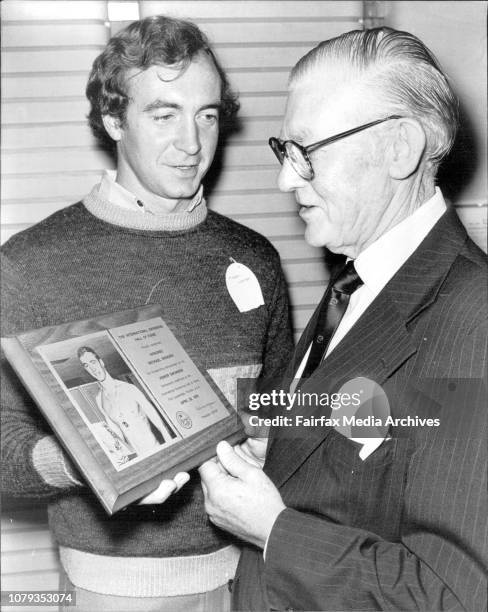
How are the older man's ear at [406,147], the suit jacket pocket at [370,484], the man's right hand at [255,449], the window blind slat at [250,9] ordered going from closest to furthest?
the suit jacket pocket at [370,484] → the older man's ear at [406,147] → the man's right hand at [255,449] → the window blind slat at [250,9]

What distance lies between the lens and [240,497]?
4.38 feet

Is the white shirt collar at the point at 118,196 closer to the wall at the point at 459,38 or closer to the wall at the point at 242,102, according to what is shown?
the wall at the point at 242,102

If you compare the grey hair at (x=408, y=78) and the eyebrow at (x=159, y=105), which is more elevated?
the grey hair at (x=408, y=78)

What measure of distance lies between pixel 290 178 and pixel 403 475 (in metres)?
0.75

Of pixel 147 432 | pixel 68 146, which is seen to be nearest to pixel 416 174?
pixel 147 432

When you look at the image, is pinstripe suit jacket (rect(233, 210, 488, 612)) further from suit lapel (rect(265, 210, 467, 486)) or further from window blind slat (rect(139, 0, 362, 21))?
window blind slat (rect(139, 0, 362, 21))

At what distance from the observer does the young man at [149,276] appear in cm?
183

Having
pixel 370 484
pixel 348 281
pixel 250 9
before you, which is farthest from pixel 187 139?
pixel 370 484

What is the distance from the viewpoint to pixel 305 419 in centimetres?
138

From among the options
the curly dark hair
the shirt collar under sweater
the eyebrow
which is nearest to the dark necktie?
the shirt collar under sweater

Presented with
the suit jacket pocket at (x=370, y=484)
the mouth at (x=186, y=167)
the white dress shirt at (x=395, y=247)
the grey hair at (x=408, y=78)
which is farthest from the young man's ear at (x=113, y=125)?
the suit jacket pocket at (x=370, y=484)

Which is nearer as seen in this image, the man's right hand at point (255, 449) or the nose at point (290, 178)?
the nose at point (290, 178)

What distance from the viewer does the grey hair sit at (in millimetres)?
1371

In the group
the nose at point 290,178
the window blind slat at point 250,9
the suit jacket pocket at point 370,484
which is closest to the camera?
the suit jacket pocket at point 370,484
